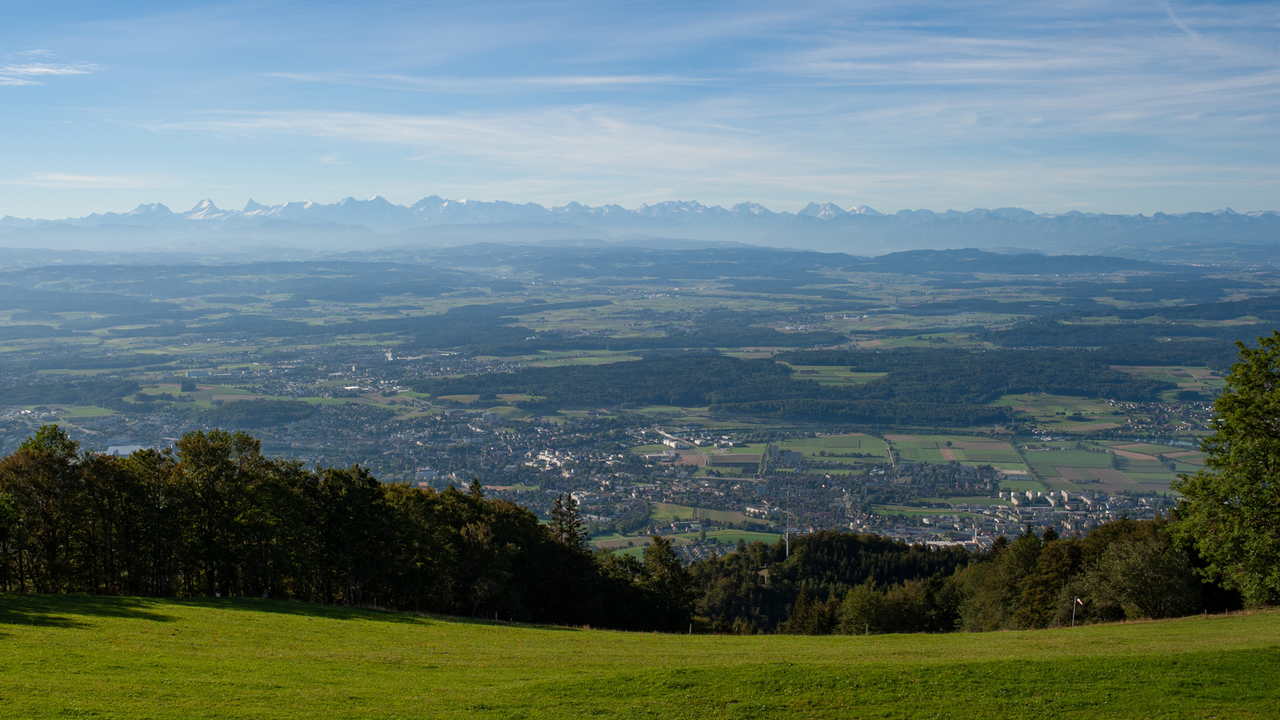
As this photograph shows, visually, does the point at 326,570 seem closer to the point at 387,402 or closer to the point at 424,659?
the point at 424,659

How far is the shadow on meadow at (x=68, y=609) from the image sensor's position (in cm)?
2047

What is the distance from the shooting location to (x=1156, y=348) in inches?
6619

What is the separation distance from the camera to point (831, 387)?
138 meters

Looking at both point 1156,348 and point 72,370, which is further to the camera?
point 1156,348

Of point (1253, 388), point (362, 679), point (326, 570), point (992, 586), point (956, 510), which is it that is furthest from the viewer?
point (956, 510)

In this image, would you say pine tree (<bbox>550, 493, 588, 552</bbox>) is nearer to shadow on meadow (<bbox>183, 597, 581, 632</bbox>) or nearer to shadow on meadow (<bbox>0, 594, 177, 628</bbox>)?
shadow on meadow (<bbox>183, 597, 581, 632</bbox>)

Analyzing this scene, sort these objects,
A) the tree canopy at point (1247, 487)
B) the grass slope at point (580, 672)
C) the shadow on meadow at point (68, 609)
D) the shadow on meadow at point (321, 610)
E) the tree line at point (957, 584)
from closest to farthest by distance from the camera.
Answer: the grass slope at point (580, 672) < the shadow on meadow at point (68, 609) < the tree canopy at point (1247, 487) < the shadow on meadow at point (321, 610) < the tree line at point (957, 584)

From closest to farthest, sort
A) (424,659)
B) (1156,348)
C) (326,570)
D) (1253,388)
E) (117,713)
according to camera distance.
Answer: (117,713)
(424,659)
(1253,388)
(326,570)
(1156,348)

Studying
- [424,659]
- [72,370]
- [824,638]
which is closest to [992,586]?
[824,638]

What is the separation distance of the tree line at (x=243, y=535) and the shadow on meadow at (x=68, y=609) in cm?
408

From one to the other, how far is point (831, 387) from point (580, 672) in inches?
4914

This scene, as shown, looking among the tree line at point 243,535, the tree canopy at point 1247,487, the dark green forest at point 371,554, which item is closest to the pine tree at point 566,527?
the dark green forest at point 371,554

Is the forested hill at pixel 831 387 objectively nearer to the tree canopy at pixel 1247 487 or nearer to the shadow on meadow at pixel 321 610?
the tree canopy at pixel 1247 487

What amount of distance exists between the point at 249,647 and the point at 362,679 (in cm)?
476
